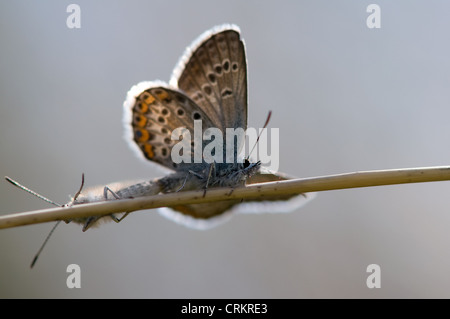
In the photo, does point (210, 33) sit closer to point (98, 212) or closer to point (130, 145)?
point (130, 145)

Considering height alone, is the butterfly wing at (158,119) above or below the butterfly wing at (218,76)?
below

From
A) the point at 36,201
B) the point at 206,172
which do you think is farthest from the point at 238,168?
the point at 36,201

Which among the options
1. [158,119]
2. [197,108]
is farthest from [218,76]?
[158,119]

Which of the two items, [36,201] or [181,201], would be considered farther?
[36,201]

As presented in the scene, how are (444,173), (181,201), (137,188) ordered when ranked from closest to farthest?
(444,173)
(181,201)
(137,188)
